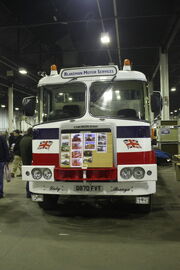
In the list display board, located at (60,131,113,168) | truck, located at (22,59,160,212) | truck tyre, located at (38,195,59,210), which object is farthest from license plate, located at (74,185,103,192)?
truck tyre, located at (38,195,59,210)

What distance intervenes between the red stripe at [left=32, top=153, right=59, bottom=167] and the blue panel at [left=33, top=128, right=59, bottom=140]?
0.33 m

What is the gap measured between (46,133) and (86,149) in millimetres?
825

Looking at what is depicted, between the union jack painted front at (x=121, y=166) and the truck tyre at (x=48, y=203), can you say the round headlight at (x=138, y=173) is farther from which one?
the truck tyre at (x=48, y=203)

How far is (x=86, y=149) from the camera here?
190 inches

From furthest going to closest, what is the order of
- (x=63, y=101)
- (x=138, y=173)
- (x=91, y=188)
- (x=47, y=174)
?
(x=63, y=101)
(x=47, y=174)
(x=91, y=188)
(x=138, y=173)

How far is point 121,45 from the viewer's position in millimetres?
14266

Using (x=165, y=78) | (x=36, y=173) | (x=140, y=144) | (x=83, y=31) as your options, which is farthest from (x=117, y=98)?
(x=165, y=78)

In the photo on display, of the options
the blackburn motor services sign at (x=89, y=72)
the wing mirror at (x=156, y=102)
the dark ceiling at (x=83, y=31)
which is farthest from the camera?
the dark ceiling at (x=83, y=31)

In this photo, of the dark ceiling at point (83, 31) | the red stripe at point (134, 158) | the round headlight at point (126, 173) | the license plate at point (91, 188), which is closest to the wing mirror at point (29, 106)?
the license plate at point (91, 188)

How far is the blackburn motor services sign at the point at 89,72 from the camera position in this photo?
5.14 meters

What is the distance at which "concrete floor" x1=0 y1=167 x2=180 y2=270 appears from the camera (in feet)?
11.2

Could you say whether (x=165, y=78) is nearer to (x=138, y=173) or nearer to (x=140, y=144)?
(x=140, y=144)

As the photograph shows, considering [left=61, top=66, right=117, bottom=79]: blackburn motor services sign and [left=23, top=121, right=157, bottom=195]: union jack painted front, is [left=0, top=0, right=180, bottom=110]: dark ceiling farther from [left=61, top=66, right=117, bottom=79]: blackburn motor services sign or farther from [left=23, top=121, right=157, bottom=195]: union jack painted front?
[left=23, top=121, right=157, bottom=195]: union jack painted front

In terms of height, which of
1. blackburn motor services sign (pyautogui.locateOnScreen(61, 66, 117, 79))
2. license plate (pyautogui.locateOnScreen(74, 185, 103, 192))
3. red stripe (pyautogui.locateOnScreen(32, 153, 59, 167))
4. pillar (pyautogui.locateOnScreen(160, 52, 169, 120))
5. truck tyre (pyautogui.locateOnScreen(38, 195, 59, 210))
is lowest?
truck tyre (pyautogui.locateOnScreen(38, 195, 59, 210))
